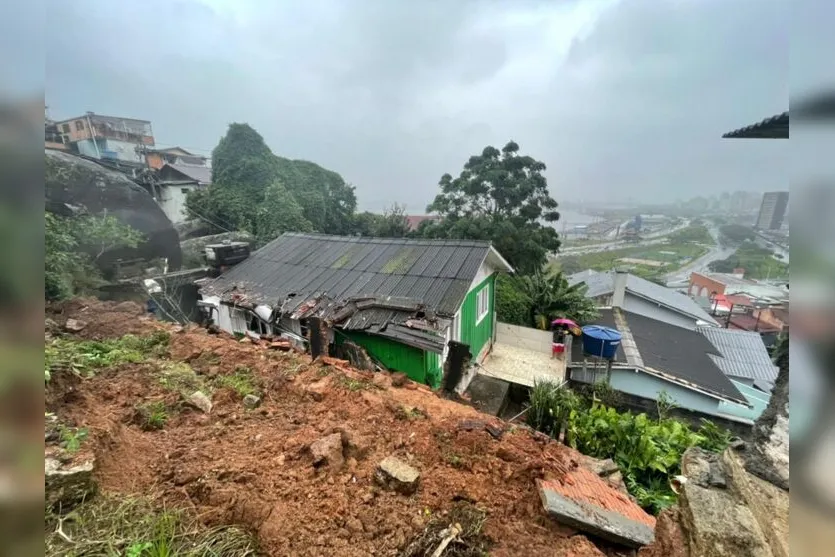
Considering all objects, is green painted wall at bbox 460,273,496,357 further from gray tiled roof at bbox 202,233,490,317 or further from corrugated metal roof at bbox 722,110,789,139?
corrugated metal roof at bbox 722,110,789,139

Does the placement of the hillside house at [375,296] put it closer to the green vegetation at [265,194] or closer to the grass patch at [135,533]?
the grass patch at [135,533]

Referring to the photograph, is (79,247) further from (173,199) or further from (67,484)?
(173,199)

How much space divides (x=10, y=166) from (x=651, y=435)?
6.56m

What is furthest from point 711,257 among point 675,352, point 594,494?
point 675,352

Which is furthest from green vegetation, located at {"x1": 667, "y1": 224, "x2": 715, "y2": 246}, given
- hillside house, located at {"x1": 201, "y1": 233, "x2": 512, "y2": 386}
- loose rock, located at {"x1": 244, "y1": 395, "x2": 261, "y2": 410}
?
loose rock, located at {"x1": 244, "y1": 395, "x2": 261, "y2": 410}

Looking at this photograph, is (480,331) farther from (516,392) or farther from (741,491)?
(741,491)

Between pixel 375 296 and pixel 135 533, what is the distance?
5.37 m

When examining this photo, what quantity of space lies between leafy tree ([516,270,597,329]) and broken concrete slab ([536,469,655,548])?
10056 mm

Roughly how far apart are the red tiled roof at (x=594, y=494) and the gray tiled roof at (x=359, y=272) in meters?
3.66

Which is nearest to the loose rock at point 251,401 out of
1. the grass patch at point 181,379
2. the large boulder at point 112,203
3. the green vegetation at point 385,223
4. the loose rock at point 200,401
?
the loose rock at point 200,401

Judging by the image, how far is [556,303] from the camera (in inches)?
512

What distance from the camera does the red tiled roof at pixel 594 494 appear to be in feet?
9.04

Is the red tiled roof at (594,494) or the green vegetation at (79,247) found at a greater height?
Result: the green vegetation at (79,247)

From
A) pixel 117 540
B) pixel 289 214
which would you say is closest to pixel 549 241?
pixel 289 214
